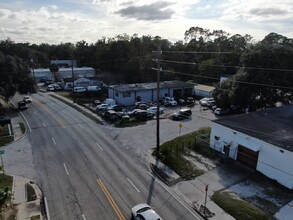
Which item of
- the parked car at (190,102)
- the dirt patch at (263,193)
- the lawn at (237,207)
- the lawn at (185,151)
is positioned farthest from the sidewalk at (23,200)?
the parked car at (190,102)

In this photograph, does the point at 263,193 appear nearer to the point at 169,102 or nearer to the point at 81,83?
the point at 169,102


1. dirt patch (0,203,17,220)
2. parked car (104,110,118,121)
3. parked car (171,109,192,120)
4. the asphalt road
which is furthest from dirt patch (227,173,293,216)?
parked car (104,110,118,121)

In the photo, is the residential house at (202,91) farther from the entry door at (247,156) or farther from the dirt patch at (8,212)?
the dirt patch at (8,212)

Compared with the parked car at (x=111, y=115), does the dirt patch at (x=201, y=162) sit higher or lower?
lower

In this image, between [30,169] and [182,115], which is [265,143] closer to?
[182,115]

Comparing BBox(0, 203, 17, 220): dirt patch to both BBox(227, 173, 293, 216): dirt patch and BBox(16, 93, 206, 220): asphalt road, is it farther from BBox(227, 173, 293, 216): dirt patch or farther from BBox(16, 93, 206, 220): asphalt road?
BBox(227, 173, 293, 216): dirt patch

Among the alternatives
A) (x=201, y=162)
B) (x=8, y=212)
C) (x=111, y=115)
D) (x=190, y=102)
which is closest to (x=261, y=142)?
(x=201, y=162)
